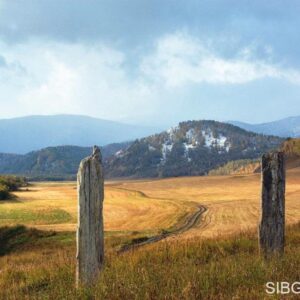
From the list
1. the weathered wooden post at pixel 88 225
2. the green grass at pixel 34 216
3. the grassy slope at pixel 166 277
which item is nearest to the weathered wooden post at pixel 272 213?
the grassy slope at pixel 166 277

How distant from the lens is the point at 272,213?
1244 centimetres

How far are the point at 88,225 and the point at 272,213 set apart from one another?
490cm

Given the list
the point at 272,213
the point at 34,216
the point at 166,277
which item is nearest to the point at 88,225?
the point at 166,277

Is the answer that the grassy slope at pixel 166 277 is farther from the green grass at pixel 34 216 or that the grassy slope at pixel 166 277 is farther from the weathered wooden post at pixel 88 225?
the green grass at pixel 34 216

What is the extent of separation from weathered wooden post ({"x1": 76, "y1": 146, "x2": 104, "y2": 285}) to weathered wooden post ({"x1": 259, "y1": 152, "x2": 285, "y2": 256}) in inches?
174

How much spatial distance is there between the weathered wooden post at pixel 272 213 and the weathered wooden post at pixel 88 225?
4.42 meters

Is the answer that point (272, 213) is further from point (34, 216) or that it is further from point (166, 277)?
point (34, 216)

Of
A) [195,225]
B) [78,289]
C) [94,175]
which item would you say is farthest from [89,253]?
[195,225]

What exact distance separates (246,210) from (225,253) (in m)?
61.4

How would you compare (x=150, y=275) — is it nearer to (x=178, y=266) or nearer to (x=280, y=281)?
(x=178, y=266)

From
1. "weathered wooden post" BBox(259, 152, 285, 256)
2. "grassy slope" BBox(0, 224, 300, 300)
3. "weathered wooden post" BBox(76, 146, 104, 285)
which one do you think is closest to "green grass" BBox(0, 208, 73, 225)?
"grassy slope" BBox(0, 224, 300, 300)

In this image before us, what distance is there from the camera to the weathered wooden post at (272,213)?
488 inches

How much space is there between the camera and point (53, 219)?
70938 mm

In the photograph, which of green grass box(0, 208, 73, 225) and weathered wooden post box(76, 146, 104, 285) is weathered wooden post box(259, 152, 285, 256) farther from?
green grass box(0, 208, 73, 225)
